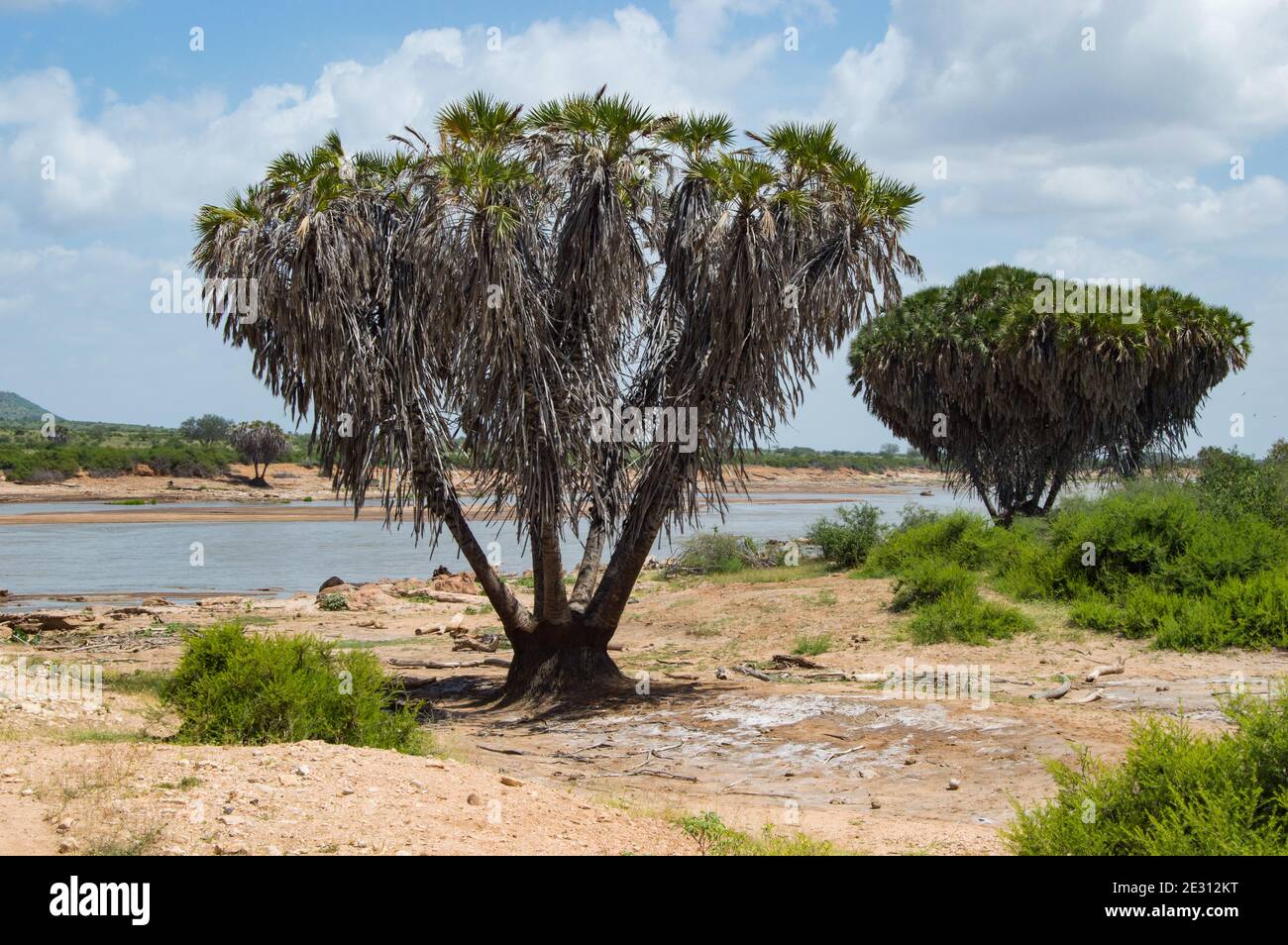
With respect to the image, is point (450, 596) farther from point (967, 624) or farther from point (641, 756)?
point (641, 756)

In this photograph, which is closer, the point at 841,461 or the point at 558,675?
the point at 558,675

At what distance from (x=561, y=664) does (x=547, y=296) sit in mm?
4678

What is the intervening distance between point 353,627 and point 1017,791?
15399mm

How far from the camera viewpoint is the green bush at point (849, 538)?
1029 inches

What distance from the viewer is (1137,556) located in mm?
17891

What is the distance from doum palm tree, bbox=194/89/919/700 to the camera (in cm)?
1230

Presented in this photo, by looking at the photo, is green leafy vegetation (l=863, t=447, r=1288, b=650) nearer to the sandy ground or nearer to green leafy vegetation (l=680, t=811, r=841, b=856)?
green leafy vegetation (l=680, t=811, r=841, b=856)

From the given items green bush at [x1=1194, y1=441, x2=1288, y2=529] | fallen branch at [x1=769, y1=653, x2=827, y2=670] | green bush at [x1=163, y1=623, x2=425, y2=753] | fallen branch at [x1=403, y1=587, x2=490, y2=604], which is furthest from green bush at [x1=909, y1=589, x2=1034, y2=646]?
fallen branch at [x1=403, y1=587, x2=490, y2=604]

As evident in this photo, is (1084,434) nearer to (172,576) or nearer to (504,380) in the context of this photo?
(504,380)

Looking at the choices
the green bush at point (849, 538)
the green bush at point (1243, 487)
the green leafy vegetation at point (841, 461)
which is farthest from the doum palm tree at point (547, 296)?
the green leafy vegetation at point (841, 461)

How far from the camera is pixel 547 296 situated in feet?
42.4

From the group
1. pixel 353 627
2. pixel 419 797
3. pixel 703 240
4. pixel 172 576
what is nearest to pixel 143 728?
pixel 419 797

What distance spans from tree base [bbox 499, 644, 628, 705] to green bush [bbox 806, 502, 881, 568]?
12.8 metres

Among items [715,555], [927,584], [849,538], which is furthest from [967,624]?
[715,555]
